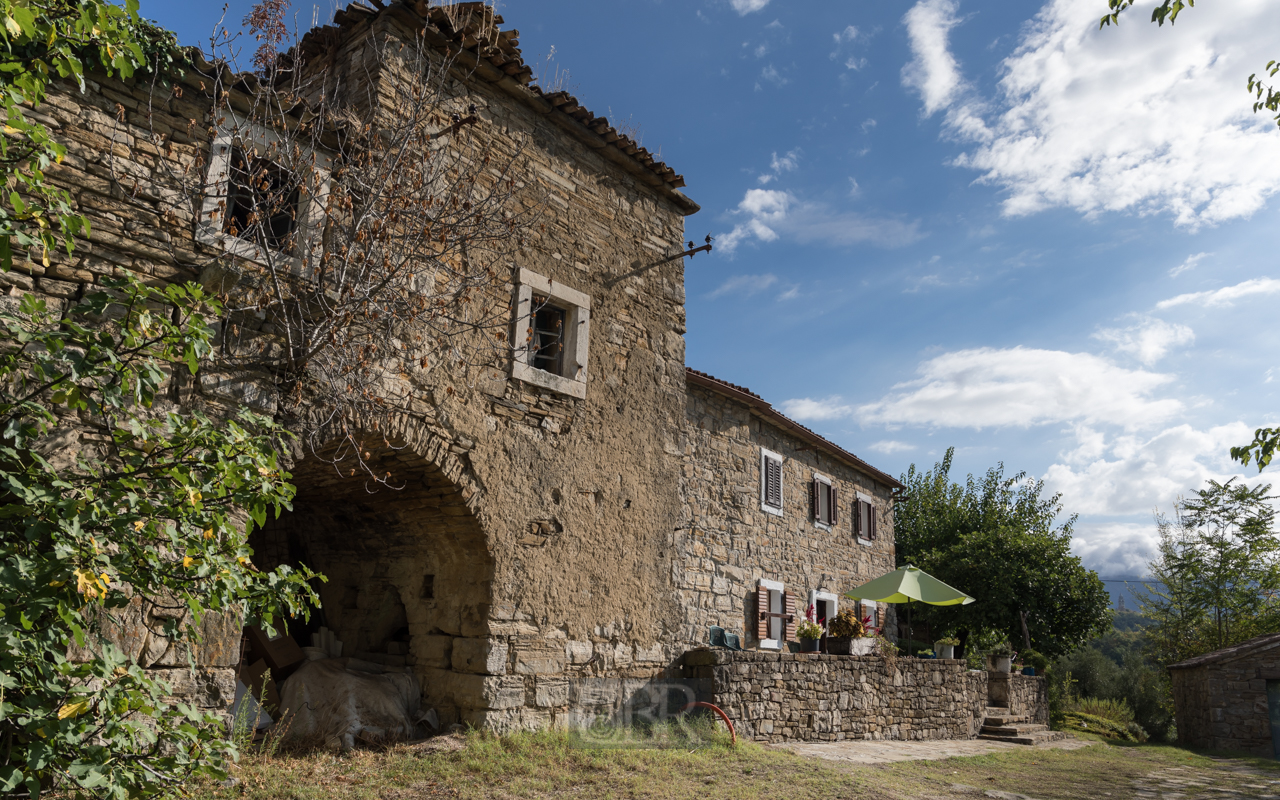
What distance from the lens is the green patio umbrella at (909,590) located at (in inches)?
471

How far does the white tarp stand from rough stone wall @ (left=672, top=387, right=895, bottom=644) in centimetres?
375

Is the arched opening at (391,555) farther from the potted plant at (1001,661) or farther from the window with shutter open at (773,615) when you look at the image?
the potted plant at (1001,661)

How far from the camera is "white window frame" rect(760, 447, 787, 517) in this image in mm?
12910

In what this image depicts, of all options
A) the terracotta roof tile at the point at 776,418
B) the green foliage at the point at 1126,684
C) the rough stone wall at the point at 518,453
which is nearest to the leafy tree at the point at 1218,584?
the green foliage at the point at 1126,684

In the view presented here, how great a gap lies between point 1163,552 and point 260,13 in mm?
23449

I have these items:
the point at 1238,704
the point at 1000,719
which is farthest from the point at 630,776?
the point at 1238,704

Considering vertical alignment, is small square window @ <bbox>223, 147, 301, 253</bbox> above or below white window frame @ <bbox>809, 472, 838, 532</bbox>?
above

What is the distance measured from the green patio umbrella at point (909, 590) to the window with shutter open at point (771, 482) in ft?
6.14

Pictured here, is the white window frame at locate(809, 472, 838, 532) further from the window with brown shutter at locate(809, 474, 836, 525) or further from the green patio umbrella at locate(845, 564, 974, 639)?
the green patio umbrella at locate(845, 564, 974, 639)

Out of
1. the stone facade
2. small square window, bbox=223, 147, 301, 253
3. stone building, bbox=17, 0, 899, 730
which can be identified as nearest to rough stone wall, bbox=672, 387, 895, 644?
the stone facade

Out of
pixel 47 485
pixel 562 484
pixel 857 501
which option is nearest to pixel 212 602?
pixel 47 485

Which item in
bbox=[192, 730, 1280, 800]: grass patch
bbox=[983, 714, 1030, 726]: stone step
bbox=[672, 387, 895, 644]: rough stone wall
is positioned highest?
bbox=[672, 387, 895, 644]: rough stone wall

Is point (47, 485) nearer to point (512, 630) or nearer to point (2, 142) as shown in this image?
point (2, 142)

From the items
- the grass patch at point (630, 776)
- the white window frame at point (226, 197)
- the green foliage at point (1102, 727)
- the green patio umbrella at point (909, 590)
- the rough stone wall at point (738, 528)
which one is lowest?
the green foliage at point (1102, 727)
